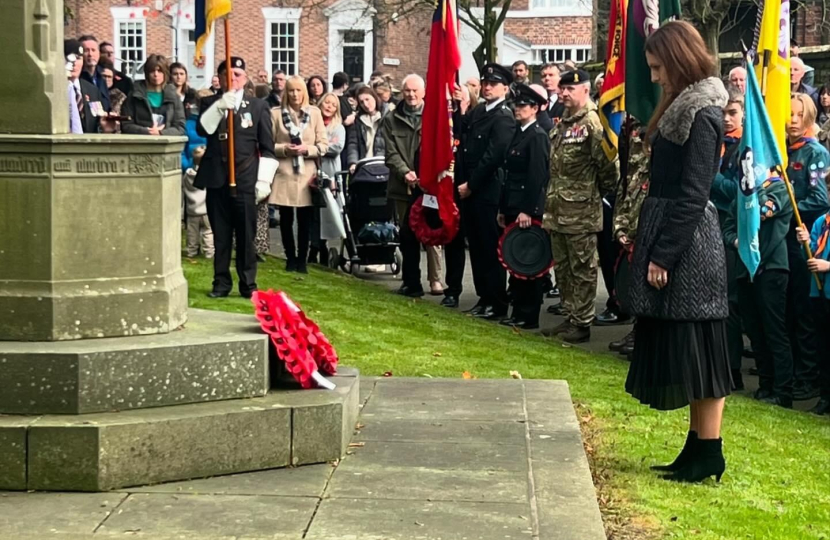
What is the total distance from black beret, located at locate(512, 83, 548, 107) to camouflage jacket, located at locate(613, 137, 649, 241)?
8.95 feet

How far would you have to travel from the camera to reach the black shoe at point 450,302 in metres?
14.1

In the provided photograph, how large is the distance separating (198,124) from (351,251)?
4082 mm

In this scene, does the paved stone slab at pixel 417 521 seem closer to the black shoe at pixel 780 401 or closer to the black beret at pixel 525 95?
the black shoe at pixel 780 401

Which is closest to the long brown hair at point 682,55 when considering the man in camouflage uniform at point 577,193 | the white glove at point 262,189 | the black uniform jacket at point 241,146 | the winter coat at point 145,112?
the man in camouflage uniform at point 577,193

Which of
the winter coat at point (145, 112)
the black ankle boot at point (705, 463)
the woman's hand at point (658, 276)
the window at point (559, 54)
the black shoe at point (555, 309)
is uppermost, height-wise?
the window at point (559, 54)

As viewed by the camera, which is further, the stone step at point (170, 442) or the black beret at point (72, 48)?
the black beret at point (72, 48)

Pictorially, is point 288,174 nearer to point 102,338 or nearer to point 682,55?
point 102,338

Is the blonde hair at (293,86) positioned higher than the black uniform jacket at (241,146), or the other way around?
the blonde hair at (293,86)

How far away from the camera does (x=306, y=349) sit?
7.02 m

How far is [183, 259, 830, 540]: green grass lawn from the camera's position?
20.7 feet

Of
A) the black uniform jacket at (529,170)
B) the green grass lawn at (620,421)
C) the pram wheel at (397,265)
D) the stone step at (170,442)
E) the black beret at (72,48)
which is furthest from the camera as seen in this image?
the pram wheel at (397,265)

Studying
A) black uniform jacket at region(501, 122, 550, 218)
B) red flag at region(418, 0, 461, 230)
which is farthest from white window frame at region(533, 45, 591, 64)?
black uniform jacket at region(501, 122, 550, 218)

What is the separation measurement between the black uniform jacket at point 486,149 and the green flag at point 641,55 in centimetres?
330

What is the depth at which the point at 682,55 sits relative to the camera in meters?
6.58
